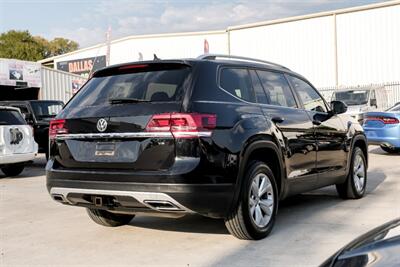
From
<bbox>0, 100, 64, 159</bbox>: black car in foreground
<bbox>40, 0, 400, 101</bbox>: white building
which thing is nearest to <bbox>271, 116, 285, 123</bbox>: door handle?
<bbox>0, 100, 64, 159</bbox>: black car in foreground

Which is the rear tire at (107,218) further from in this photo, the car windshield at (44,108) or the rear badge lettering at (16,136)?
the car windshield at (44,108)

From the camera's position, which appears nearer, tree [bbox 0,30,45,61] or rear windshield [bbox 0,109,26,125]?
rear windshield [bbox 0,109,26,125]

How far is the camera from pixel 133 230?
5.82 m

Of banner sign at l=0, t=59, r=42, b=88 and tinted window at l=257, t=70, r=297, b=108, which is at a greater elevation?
banner sign at l=0, t=59, r=42, b=88

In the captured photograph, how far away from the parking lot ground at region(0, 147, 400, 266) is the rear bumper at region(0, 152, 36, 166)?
331 cm

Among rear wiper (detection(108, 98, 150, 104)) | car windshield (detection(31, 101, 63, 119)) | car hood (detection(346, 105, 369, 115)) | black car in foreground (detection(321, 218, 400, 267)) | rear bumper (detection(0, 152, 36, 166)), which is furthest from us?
car hood (detection(346, 105, 369, 115))

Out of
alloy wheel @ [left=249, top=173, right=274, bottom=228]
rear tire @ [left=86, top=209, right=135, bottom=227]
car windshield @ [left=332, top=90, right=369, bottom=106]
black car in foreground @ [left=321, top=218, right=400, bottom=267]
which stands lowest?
rear tire @ [left=86, top=209, right=135, bottom=227]

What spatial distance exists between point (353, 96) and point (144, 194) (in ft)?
49.3

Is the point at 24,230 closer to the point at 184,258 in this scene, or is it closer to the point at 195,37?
the point at 184,258

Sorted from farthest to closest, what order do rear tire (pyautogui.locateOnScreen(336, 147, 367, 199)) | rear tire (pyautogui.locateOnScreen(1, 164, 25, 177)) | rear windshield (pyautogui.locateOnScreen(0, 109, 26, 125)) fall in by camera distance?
rear tire (pyautogui.locateOnScreen(1, 164, 25, 177))
rear windshield (pyautogui.locateOnScreen(0, 109, 26, 125))
rear tire (pyautogui.locateOnScreen(336, 147, 367, 199))

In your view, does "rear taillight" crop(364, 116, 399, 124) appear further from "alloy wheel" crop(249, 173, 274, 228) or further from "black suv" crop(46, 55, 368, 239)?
"alloy wheel" crop(249, 173, 274, 228)

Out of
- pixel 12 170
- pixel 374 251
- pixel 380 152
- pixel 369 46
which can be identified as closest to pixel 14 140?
pixel 12 170

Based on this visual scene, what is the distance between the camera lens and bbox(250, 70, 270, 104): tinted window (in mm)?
5589

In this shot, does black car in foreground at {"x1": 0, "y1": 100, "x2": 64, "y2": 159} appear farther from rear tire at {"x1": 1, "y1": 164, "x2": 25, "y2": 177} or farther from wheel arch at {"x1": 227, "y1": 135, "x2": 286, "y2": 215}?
wheel arch at {"x1": 227, "y1": 135, "x2": 286, "y2": 215}
